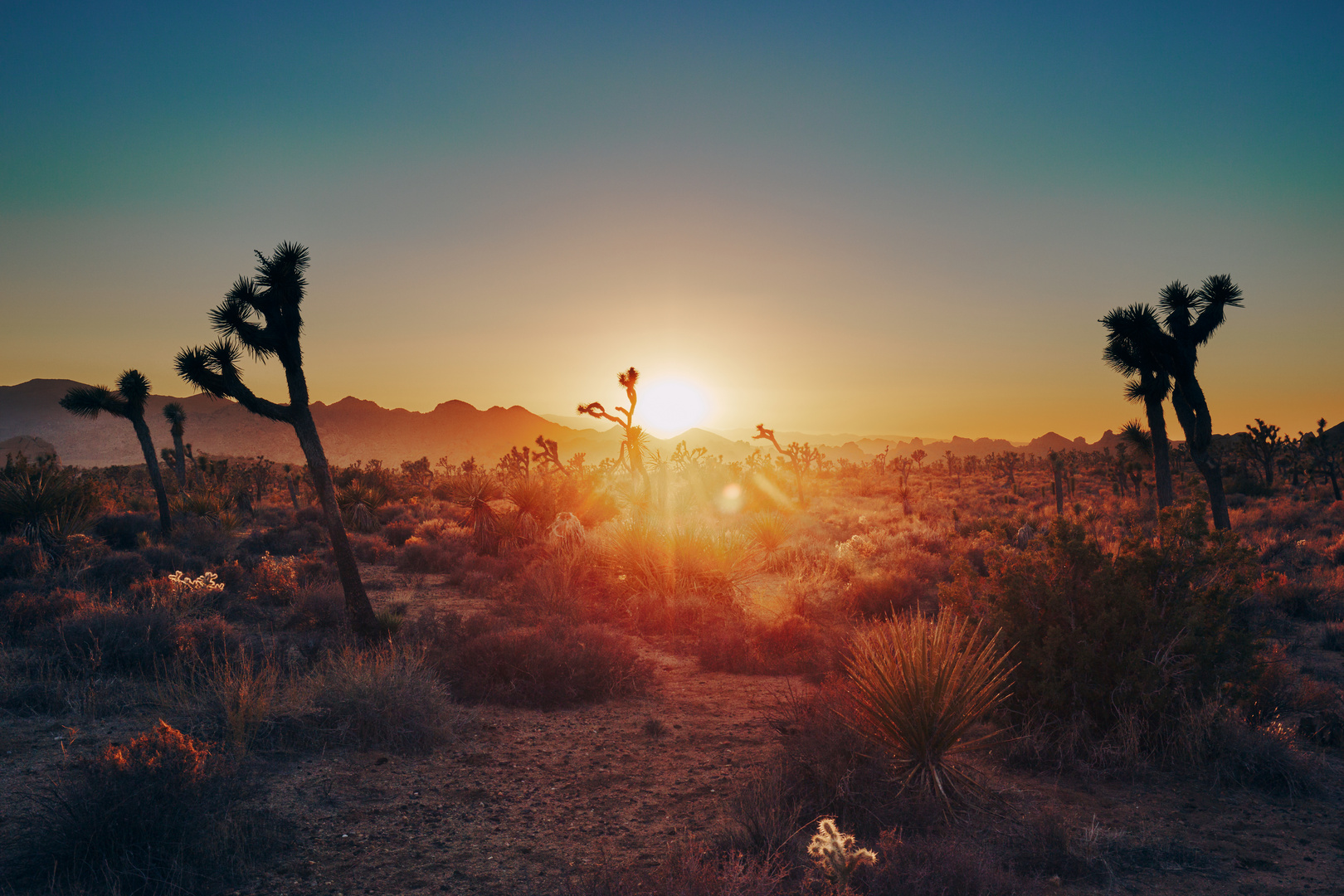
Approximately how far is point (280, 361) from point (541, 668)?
6.12 m

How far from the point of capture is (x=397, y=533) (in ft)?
68.7

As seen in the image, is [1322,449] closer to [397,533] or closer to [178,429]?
[397,533]

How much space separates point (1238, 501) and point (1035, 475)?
85.0 ft

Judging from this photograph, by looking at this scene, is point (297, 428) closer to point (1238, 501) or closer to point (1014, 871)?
point (1014, 871)

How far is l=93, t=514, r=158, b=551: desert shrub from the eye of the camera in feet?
56.8

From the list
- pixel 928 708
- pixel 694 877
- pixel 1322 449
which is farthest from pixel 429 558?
pixel 1322 449

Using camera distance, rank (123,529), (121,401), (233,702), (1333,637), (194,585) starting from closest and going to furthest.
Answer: (233,702), (1333,637), (194,585), (123,529), (121,401)

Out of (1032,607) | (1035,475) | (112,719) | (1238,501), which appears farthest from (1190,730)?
(1035,475)

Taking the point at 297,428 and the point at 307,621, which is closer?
the point at 297,428

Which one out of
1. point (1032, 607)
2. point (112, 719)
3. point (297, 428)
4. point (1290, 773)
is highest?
point (297, 428)

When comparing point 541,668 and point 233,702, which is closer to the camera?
point 233,702

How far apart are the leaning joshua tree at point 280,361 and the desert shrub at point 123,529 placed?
10859 millimetres

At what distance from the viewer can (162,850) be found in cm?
420

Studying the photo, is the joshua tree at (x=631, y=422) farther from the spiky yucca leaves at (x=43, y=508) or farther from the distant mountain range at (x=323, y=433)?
the distant mountain range at (x=323, y=433)
